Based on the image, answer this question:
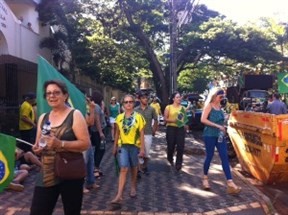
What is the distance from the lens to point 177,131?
1009 cm

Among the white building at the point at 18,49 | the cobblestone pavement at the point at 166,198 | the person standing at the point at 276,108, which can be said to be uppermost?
the white building at the point at 18,49

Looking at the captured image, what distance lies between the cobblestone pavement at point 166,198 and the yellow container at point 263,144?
0.46m

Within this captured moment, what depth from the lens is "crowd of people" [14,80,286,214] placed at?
4.14 meters

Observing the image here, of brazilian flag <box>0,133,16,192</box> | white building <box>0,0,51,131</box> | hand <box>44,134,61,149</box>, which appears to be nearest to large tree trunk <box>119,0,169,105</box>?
white building <box>0,0,51,131</box>

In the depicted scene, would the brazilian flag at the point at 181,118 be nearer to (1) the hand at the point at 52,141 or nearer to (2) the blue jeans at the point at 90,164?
(2) the blue jeans at the point at 90,164

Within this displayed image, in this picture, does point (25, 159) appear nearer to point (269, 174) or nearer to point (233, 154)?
point (269, 174)

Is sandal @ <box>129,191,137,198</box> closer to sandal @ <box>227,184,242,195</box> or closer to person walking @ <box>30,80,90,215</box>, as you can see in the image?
sandal @ <box>227,184,242,195</box>

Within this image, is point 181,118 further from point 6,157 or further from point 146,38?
point 146,38

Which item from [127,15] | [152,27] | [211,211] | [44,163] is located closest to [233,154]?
[211,211]

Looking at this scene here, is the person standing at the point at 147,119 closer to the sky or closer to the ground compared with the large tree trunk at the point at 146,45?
closer to the ground

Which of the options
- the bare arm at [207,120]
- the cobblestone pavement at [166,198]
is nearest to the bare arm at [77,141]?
the cobblestone pavement at [166,198]

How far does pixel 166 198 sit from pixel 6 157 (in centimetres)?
319

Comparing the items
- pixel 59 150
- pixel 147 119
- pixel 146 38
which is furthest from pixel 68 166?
pixel 146 38

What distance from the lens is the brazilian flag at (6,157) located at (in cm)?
472
